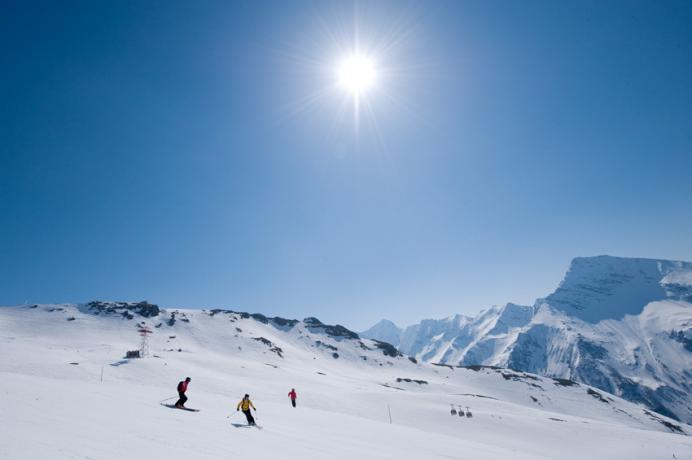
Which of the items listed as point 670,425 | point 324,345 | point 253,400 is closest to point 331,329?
point 324,345

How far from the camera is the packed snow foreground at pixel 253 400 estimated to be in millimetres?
11852

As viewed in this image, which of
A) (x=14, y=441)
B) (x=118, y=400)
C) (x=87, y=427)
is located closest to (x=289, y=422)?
(x=118, y=400)

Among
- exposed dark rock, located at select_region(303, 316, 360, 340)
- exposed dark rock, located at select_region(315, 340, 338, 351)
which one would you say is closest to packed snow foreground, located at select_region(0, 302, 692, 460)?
exposed dark rock, located at select_region(315, 340, 338, 351)

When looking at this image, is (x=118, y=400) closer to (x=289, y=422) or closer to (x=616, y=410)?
(x=289, y=422)

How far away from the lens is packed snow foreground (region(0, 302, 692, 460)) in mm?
11852

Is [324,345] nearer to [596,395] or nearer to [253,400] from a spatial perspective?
[596,395]

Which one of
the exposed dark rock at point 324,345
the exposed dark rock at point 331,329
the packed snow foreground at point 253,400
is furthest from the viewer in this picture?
the exposed dark rock at point 331,329

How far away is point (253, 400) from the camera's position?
38281 millimetres

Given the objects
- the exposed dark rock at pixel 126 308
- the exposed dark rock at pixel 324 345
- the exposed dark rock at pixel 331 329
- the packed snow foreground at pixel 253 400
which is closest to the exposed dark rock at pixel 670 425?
the packed snow foreground at pixel 253 400

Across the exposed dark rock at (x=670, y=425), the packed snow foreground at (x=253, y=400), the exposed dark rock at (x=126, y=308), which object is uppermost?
the exposed dark rock at (x=126, y=308)

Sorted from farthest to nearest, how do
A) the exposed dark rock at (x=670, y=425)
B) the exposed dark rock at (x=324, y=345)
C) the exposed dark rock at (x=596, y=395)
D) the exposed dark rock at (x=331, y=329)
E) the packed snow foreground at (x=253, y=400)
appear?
the exposed dark rock at (x=331, y=329) < the exposed dark rock at (x=324, y=345) < the exposed dark rock at (x=596, y=395) < the exposed dark rock at (x=670, y=425) < the packed snow foreground at (x=253, y=400)

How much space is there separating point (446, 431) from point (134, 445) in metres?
43.1

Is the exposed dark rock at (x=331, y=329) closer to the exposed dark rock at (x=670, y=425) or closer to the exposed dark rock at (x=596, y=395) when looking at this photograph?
the exposed dark rock at (x=596, y=395)

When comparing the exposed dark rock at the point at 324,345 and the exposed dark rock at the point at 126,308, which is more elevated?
the exposed dark rock at the point at 126,308
